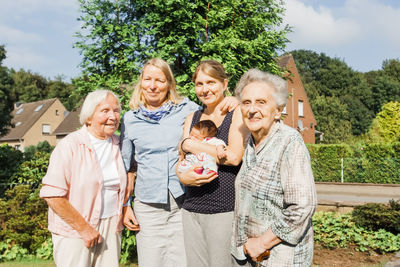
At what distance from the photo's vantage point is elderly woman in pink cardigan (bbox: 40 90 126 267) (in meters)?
2.62

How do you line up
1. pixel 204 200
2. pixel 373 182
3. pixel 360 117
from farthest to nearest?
pixel 360 117, pixel 373 182, pixel 204 200

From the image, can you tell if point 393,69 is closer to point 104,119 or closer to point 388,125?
point 388,125

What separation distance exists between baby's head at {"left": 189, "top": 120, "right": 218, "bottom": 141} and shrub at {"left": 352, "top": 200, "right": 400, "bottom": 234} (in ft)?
18.5

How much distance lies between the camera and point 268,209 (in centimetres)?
215

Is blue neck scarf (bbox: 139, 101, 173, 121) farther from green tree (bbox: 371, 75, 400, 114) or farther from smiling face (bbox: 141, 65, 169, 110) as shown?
green tree (bbox: 371, 75, 400, 114)

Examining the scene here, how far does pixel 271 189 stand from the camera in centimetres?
211

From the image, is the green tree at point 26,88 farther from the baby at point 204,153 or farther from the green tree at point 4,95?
the baby at point 204,153

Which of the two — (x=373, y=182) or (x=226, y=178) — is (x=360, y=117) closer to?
(x=373, y=182)

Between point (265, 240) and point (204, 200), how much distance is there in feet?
2.01

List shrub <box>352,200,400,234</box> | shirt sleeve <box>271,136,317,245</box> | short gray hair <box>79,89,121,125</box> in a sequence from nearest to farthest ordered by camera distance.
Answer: shirt sleeve <box>271,136,317,245</box>, short gray hair <box>79,89,121,125</box>, shrub <box>352,200,400,234</box>

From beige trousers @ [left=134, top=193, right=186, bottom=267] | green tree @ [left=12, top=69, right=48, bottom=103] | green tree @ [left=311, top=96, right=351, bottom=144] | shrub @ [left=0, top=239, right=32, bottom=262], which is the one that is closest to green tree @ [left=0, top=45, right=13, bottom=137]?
shrub @ [left=0, top=239, right=32, bottom=262]

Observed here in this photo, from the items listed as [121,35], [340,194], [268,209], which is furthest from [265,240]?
[340,194]

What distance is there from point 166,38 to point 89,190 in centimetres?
319

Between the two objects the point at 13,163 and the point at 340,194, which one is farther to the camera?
the point at 340,194
